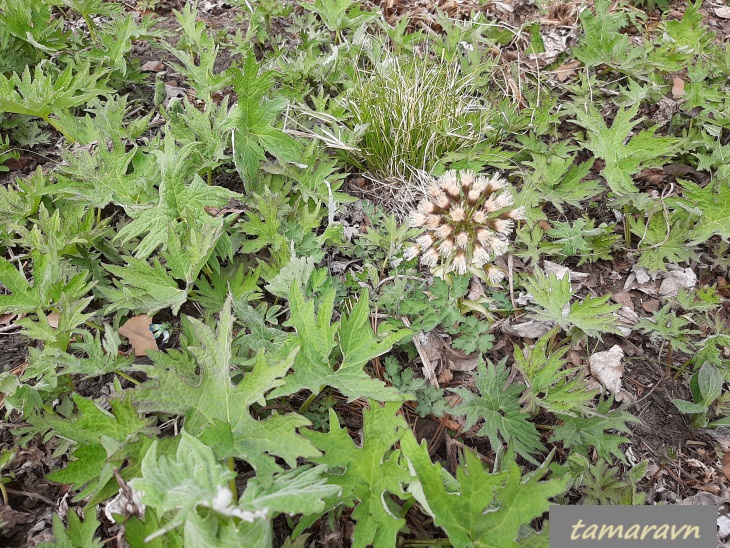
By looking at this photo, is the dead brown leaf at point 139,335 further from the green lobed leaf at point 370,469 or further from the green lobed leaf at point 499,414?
the green lobed leaf at point 499,414

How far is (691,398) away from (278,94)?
262cm

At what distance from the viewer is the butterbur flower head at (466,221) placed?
211cm

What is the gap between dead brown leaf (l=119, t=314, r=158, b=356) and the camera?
93.6 inches

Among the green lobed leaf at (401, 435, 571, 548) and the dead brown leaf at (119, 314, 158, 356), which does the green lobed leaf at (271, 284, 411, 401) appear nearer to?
the green lobed leaf at (401, 435, 571, 548)

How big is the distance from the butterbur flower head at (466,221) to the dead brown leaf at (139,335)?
1276 millimetres

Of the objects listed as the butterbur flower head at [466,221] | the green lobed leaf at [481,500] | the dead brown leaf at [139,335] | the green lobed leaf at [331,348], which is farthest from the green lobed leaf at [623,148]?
the dead brown leaf at [139,335]

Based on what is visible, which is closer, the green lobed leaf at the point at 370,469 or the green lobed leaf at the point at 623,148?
the green lobed leaf at the point at 370,469

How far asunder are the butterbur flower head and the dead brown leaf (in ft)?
4.19

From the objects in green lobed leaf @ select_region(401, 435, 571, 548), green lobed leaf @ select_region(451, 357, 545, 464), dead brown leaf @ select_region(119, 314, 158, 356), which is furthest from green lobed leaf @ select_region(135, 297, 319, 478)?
green lobed leaf @ select_region(451, 357, 545, 464)

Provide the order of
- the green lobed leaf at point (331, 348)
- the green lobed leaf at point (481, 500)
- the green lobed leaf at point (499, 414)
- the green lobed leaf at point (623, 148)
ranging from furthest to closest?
the green lobed leaf at point (623, 148) < the green lobed leaf at point (499, 414) < the green lobed leaf at point (331, 348) < the green lobed leaf at point (481, 500)

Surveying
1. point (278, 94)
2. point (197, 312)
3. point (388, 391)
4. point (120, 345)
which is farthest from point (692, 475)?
point (278, 94)

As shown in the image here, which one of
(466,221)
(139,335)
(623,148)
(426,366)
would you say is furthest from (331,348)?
(623,148)

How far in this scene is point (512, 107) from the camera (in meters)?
3.12

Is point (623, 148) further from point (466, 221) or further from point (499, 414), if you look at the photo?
point (499, 414)
